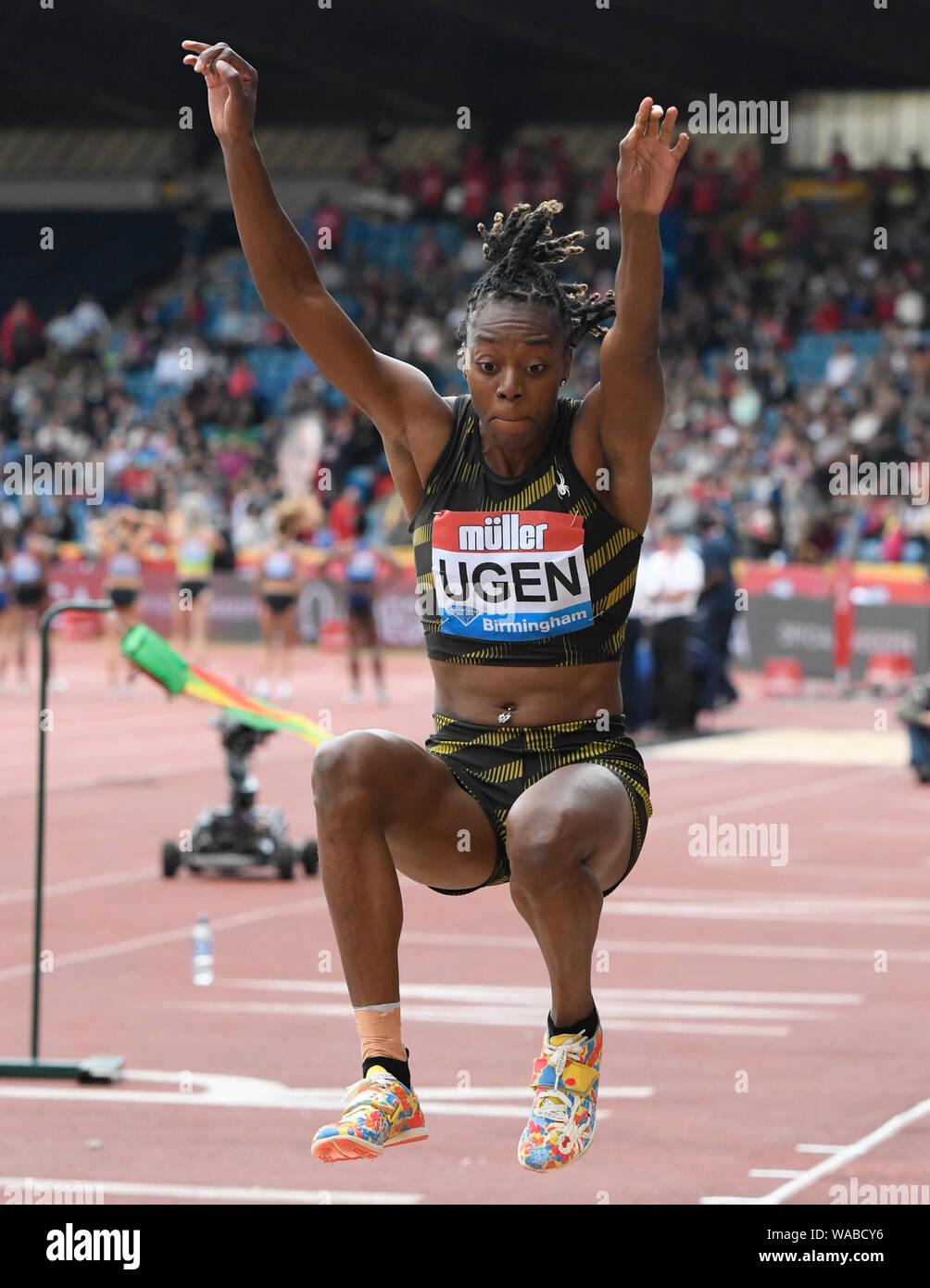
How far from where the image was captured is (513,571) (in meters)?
4.98

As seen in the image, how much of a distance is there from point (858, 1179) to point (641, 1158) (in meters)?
0.89

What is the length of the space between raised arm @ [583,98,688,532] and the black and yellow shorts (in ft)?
1.90

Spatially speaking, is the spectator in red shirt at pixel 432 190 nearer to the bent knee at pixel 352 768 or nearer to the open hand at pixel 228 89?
the open hand at pixel 228 89

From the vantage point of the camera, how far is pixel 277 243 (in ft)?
16.7

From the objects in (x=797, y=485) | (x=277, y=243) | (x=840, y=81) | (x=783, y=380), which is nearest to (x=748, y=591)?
(x=797, y=485)

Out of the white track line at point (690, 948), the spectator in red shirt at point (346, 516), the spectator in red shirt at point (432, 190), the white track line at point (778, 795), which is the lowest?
the white track line at point (690, 948)

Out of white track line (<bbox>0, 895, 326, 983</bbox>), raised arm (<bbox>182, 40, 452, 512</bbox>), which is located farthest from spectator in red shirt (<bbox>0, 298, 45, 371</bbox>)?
raised arm (<bbox>182, 40, 452, 512</bbox>)

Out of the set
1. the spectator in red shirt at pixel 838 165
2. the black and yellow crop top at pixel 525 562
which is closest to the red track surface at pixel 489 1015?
the black and yellow crop top at pixel 525 562

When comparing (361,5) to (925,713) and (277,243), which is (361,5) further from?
(277,243)

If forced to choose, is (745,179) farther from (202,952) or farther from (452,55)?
(202,952)

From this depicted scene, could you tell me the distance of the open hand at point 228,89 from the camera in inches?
198

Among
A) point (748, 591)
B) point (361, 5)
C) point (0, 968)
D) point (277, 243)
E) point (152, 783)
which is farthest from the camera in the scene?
point (361, 5)

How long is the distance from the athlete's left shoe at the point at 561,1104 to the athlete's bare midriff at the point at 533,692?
76 cm

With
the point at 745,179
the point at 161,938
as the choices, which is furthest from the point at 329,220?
the point at 161,938
